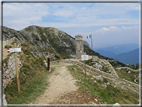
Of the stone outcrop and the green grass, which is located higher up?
the stone outcrop

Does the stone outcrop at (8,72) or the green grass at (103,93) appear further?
the green grass at (103,93)

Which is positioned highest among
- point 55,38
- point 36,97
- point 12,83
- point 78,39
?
point 55,38

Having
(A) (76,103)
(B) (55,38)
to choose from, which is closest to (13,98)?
(A) (76,103)

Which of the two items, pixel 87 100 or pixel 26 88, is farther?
pixel 26 88

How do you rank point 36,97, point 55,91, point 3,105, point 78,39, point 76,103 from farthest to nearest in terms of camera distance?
point 78,39, point 55,91, point 36,97, point 76,103, point 3,105

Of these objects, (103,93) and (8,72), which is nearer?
(8,72)

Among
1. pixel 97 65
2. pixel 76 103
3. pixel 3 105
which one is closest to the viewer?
pixel 3 105

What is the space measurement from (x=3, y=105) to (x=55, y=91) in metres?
3.89

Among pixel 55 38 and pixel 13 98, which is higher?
pixel 55 38

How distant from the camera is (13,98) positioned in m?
6.64

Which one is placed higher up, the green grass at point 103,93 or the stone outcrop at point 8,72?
the stone outcrop at point 8,72

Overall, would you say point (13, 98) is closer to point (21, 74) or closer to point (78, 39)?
point (21, 74)

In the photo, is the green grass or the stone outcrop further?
the green grass

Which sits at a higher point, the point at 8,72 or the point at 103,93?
the point at 8,72
